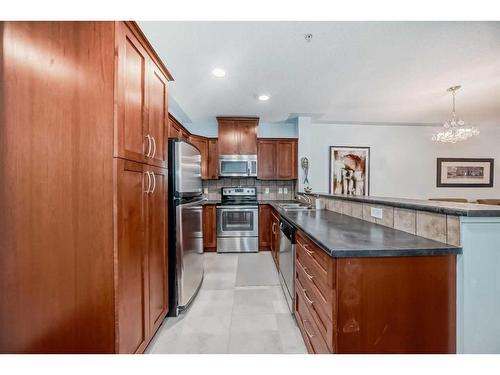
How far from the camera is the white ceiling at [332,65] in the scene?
6.02 ft

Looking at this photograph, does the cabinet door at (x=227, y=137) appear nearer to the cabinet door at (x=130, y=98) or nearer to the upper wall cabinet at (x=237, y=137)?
the upper wall cabinet at (x=237, y=137)

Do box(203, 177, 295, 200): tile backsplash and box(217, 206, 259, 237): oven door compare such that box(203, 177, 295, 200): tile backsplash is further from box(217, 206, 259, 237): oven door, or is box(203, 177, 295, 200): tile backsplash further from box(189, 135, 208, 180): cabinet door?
box(217, 206, 259, 237): oven door

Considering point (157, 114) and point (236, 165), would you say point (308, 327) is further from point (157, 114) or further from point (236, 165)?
point (236, 165)

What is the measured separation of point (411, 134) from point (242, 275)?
4587 millimetres

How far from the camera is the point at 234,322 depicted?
76.6 inches

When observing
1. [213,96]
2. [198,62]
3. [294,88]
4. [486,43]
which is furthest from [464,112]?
[198,62]

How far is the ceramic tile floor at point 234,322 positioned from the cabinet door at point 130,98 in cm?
138

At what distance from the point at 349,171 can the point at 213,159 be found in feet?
9.12

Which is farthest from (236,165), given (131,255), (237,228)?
(131,255)

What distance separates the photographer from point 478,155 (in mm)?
4883

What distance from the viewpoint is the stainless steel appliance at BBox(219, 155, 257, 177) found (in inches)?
167

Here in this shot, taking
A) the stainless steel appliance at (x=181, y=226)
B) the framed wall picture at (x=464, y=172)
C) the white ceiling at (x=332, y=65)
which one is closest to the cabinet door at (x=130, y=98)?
the stainless steel appliance at (x=181, y=226)

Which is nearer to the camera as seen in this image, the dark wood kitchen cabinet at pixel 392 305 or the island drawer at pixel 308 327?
the dark wood kitchen cabinet at pixel 392 305

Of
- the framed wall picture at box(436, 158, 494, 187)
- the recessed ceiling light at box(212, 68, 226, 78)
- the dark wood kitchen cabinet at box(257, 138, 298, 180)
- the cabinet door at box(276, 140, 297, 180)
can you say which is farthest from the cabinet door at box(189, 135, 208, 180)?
the framed wall picture at box(436, 158, 494, 187)
